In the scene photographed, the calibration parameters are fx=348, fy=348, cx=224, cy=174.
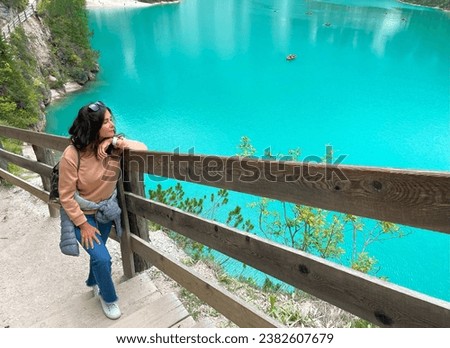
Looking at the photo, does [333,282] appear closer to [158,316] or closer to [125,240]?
[158,316]

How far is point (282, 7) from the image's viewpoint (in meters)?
62.6

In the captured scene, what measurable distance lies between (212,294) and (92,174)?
91cm

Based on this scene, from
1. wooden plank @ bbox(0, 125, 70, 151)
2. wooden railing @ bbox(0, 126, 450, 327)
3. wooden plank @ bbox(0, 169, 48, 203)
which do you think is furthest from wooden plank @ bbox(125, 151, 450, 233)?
wooden plank @ bbox(0, 169, 48, 203)

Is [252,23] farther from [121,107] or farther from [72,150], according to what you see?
[72,150]

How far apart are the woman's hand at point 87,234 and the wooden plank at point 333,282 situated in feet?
2.15

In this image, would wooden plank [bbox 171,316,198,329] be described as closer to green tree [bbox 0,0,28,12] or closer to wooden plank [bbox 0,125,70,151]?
wooden plank [bbox 0,125,70,151]

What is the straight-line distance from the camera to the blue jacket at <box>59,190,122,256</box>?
196 centimetres

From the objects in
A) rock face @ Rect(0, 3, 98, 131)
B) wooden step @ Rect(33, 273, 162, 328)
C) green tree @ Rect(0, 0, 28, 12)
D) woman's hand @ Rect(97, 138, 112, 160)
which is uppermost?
woman's hand @ Rect(97, 138, 112, 160)

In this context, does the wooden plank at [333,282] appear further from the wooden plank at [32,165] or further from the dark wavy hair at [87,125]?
the wooden plank at [32,165]

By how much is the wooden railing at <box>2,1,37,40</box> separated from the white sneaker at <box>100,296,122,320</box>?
67.4 ft

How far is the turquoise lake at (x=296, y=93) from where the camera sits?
53.2ft

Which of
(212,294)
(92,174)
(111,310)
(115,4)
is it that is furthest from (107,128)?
(115,4)

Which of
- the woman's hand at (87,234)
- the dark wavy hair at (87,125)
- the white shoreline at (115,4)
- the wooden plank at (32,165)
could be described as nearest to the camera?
the dark wavy hair at (87,125)

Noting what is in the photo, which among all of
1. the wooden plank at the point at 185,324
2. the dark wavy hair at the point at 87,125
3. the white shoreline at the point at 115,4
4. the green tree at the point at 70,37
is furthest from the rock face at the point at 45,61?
the white shoreline at the point at 115,4
